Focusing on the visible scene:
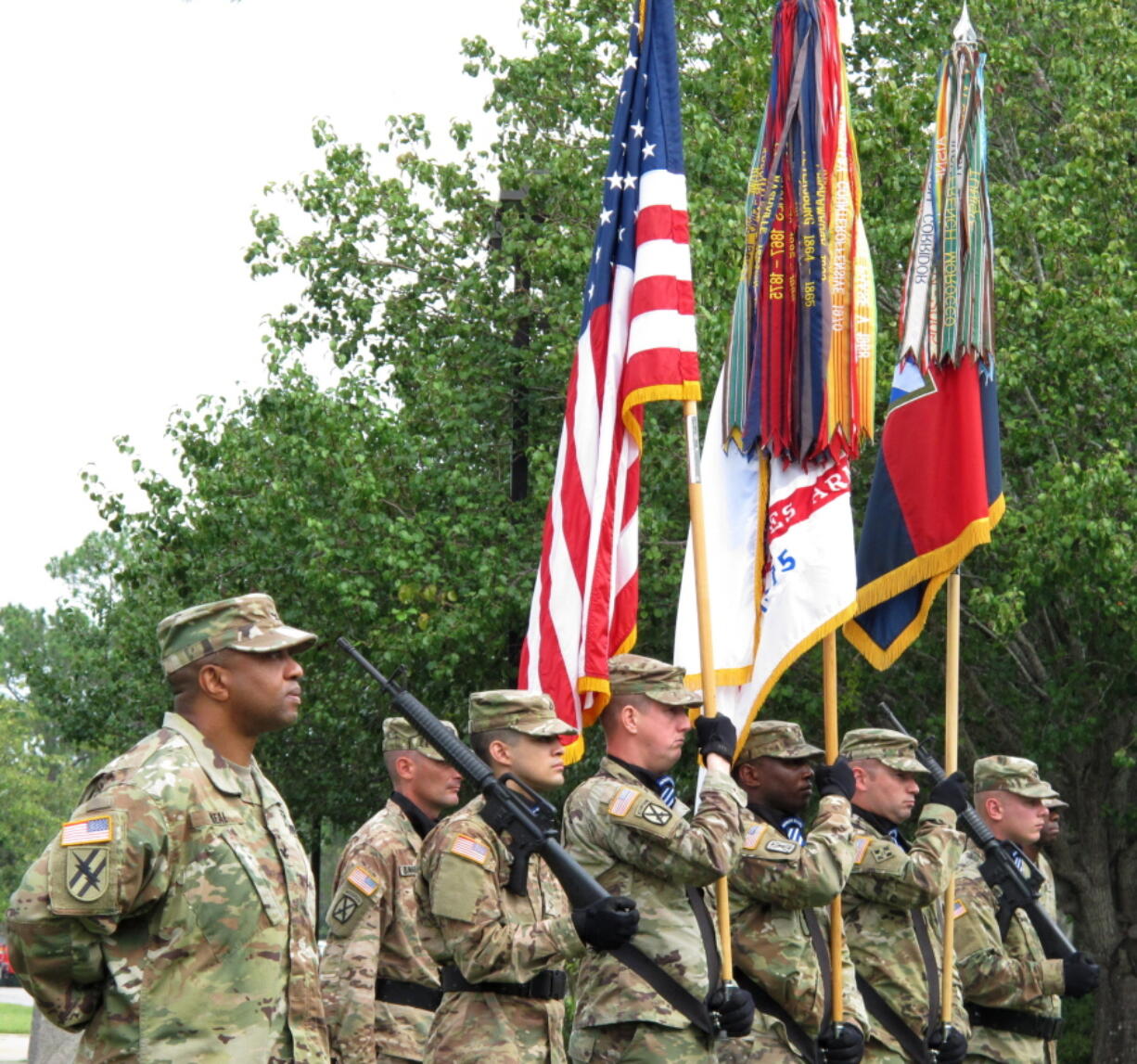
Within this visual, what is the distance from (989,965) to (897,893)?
3.37ft

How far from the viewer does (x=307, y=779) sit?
19.8 metres

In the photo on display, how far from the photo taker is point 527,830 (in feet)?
17.8

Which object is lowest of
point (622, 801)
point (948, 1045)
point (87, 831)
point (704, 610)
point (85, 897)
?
point (948, 1045)

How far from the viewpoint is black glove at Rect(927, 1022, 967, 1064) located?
284 inches

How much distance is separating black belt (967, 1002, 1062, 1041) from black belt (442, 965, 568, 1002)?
311cm

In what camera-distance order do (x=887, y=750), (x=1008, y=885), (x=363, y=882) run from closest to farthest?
(x=363, y=882) < (x=887, y=750) < (x=1008, y=885)

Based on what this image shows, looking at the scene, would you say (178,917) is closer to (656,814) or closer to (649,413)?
(656,814)

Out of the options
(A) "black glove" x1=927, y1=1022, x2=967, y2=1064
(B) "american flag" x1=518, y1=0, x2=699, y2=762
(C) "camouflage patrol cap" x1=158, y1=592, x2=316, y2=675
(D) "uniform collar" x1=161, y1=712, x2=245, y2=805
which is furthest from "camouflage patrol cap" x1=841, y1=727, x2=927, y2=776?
(D) "uniform collar" x1=161, y1=712, x2=245, y2=805

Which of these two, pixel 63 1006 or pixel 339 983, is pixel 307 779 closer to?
pixel 339 983

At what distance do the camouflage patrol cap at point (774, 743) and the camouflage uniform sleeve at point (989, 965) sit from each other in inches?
68.7

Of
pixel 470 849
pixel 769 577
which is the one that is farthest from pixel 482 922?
pixel 769 577

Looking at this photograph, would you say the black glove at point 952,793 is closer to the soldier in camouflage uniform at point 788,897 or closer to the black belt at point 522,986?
the soldier in camouflage uniform at point 788,897

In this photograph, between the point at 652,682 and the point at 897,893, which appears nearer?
the point at 652,682

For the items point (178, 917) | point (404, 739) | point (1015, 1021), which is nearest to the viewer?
point (178, 917)
